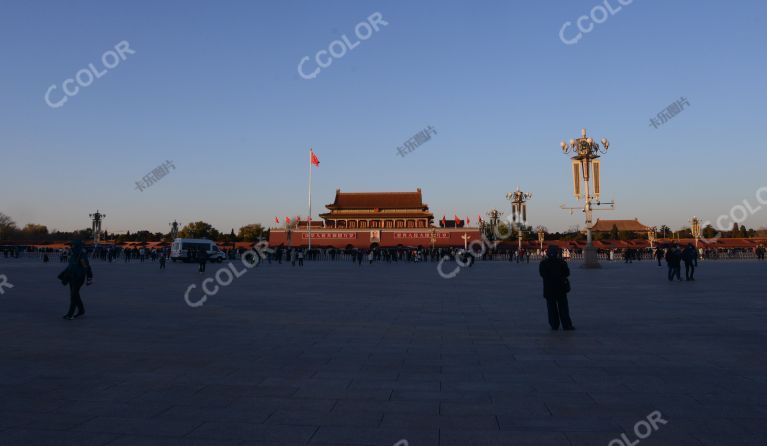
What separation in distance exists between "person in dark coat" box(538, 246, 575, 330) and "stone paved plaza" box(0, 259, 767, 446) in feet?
0.94

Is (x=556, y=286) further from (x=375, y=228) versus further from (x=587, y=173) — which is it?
(x=375, y=228)

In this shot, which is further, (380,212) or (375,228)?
(380,212)

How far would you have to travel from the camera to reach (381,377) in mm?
4777

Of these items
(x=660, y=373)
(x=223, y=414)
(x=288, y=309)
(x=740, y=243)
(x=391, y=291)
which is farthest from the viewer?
(x=740, y=243)

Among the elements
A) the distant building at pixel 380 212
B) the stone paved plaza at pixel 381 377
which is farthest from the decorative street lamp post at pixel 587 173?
the distant building at pixel 380 212

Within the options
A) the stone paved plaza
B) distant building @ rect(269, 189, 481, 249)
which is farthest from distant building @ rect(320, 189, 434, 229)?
the stone paved plaza

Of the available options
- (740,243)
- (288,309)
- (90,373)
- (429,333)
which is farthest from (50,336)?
(740,243)

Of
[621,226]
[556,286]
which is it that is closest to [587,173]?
[556,286]

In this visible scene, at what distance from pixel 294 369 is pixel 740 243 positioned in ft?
223

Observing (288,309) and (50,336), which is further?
(288,309)

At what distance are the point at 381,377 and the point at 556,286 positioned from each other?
11.8ft

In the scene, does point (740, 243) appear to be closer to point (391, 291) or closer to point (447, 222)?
point (447, 222)

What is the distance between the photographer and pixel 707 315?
8719mm

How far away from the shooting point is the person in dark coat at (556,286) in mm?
7332
